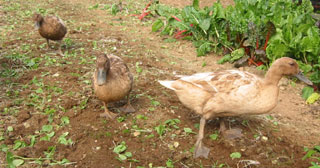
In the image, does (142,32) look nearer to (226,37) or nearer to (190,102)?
(226,37)

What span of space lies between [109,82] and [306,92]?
3.40 m

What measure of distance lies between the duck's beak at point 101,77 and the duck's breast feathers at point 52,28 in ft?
9.55

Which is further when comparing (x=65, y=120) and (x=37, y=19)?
(x=37, y=19)

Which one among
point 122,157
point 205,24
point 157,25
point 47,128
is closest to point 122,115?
point 122,157

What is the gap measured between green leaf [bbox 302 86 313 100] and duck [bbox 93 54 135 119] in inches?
119

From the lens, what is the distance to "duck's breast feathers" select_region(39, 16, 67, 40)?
19.6 ft

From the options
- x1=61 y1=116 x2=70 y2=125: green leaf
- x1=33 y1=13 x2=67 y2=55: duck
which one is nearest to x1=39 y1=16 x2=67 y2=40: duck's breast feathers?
x1=33 y1=13 x2=67 y2=55: duck

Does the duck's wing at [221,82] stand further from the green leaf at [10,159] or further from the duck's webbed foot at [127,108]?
the green leaf at [10,159]

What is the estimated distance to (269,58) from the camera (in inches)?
217

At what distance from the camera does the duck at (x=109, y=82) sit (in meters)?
3.61

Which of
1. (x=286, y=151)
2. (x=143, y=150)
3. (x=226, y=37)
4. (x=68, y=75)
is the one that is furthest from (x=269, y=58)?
(x=68, y=75)

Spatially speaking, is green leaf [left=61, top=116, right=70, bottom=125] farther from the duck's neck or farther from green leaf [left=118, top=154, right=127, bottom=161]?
the duck's neck

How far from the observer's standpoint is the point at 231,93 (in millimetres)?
3266

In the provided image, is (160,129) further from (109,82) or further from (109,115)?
(109,82)
